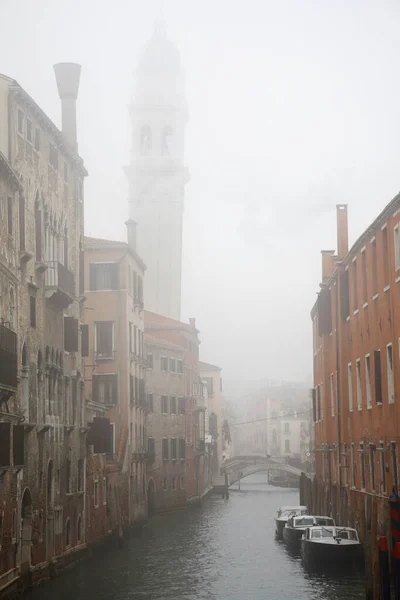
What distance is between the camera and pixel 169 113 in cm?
11244

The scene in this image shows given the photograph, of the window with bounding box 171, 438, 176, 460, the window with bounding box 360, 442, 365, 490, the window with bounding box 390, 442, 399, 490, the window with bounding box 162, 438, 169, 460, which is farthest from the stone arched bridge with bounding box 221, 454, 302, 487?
the window with bounding box 390, 442, 399, 490

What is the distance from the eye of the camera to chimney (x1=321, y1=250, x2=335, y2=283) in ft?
155

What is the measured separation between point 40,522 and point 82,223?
43.3 ft

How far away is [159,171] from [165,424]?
4287 centimetres

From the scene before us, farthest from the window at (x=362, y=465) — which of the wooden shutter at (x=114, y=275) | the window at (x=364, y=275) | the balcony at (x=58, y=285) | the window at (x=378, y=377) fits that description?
the wooden shutter at (x=114, y=275)

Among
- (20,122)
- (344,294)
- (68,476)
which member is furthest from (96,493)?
(20,122)

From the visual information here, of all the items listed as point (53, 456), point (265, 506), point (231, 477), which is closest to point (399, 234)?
point (53, 456)

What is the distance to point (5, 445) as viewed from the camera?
2612cm

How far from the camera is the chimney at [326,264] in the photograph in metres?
47.1

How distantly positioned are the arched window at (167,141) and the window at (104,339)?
190 ft

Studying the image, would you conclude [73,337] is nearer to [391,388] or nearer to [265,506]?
[391,388]

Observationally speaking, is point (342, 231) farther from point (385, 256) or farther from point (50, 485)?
point (50, 485)

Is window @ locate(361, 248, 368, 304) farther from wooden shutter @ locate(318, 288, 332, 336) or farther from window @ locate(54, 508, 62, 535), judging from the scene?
window @ locate(54, 508, 62, 535)

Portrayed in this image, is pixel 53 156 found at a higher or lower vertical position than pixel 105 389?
higher
